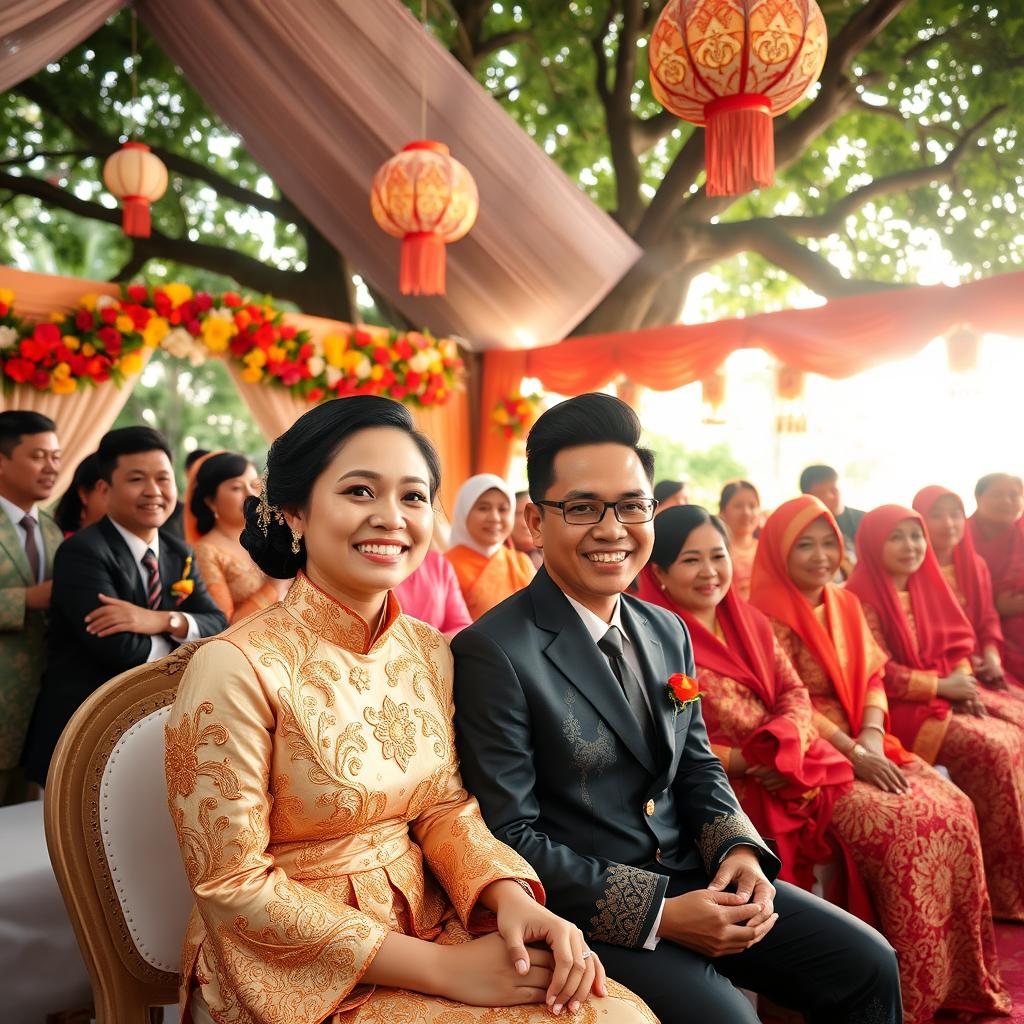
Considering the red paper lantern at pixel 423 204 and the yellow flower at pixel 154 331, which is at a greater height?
the red paper lantern at pixel 423 204

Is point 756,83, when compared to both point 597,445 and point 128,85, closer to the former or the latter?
point 597,445

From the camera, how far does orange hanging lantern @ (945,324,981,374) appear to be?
18.0ft

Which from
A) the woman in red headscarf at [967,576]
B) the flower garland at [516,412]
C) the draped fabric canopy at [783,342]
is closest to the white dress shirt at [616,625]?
the woman in red headscarf at [967,576]

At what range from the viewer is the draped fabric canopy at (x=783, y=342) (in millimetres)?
5352

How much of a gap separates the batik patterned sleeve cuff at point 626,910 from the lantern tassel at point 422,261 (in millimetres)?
4010

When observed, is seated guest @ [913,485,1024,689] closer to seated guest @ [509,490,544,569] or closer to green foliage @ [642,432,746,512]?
seated guest @ [509,490,544,569]

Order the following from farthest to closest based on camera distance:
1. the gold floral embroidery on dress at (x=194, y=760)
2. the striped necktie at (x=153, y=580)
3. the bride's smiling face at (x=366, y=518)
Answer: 1. the striped necktie at (x=153, y=580)
2. the bride's smiling face at (x=366, y=518)
3. the gold floral embroidery on dress at (x=194, y=760)

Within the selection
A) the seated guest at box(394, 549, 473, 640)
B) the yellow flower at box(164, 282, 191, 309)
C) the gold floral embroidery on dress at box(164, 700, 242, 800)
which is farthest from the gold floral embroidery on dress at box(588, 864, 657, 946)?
the yellow flower at box(164, 282, 191, 309)

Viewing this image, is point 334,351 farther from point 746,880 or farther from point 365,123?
point 746,880

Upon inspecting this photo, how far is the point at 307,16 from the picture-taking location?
5230mm

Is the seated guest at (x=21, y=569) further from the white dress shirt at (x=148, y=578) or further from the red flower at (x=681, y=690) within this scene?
the red flower at (x=681, y=690)

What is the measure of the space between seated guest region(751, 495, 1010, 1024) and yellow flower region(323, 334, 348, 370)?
14.0 feet

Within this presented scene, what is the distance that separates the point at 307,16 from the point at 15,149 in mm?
4403

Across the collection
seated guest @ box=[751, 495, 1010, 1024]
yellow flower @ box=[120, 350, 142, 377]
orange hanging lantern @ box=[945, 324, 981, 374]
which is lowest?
seated guest @ box=[751, 495, 1010, 1024]
